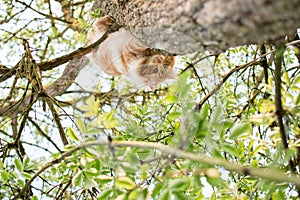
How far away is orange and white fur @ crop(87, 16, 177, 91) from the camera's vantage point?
2.43 feet

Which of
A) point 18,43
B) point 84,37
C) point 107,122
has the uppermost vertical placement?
point 18,43

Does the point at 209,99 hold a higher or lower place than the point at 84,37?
lower

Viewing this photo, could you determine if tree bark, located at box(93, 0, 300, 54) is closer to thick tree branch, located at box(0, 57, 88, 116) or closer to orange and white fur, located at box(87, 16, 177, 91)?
orange and white fur, located at box(87, 16, 177, 91)

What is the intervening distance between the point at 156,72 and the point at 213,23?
12.0 inches

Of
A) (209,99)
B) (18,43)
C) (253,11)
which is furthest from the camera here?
(18,43)

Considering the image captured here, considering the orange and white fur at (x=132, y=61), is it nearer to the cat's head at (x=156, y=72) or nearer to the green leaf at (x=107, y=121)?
the cat's head at (x=156, y=72)

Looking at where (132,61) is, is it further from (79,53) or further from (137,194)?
(79,53)

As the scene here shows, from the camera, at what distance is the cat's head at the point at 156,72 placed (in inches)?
28.5

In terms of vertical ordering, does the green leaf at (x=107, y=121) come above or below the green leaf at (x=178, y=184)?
above

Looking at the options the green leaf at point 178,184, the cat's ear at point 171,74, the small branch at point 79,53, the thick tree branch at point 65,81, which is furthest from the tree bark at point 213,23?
the thick tree branch at point 65,81

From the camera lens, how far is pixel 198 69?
2.30ft

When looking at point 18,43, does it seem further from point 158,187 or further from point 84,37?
point 158,187

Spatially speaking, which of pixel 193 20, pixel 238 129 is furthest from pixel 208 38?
pixel 238 129

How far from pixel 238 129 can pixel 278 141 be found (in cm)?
10
